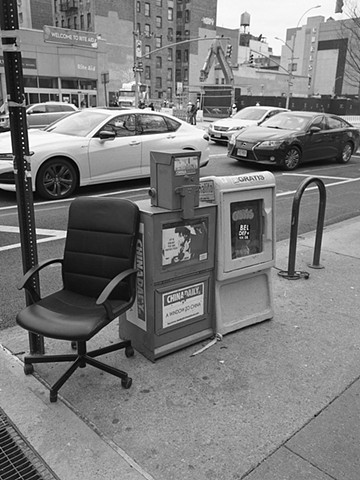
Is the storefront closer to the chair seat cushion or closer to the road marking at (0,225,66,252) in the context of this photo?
the road marking at (0,225,66,252)

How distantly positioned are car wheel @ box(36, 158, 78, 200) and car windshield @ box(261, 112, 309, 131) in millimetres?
6881

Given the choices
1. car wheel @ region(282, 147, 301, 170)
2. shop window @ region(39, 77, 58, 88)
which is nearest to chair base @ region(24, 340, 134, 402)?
car wheel @ region(282, 147, 301, 170)

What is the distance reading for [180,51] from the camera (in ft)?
286

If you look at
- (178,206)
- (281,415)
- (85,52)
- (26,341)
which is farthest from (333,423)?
(85,52)

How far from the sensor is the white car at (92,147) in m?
7.77

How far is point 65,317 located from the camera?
2760 mm

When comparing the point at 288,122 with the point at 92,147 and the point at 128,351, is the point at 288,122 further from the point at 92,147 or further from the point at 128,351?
the point at 128,351

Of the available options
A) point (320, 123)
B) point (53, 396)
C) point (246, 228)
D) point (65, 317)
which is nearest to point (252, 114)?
point (320, 123)

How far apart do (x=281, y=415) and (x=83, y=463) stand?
116 cm

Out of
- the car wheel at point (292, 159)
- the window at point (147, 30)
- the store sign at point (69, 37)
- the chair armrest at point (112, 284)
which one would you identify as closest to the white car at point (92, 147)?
the car wheel at point (292, 159)

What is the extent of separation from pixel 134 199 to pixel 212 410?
Answer: 5943 mm

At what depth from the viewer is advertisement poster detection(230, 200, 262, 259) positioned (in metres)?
3.49

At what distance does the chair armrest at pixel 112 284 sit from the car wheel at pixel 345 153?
12626mm

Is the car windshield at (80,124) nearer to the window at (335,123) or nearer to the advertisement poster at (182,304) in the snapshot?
the advertisement poster at (182,304)
